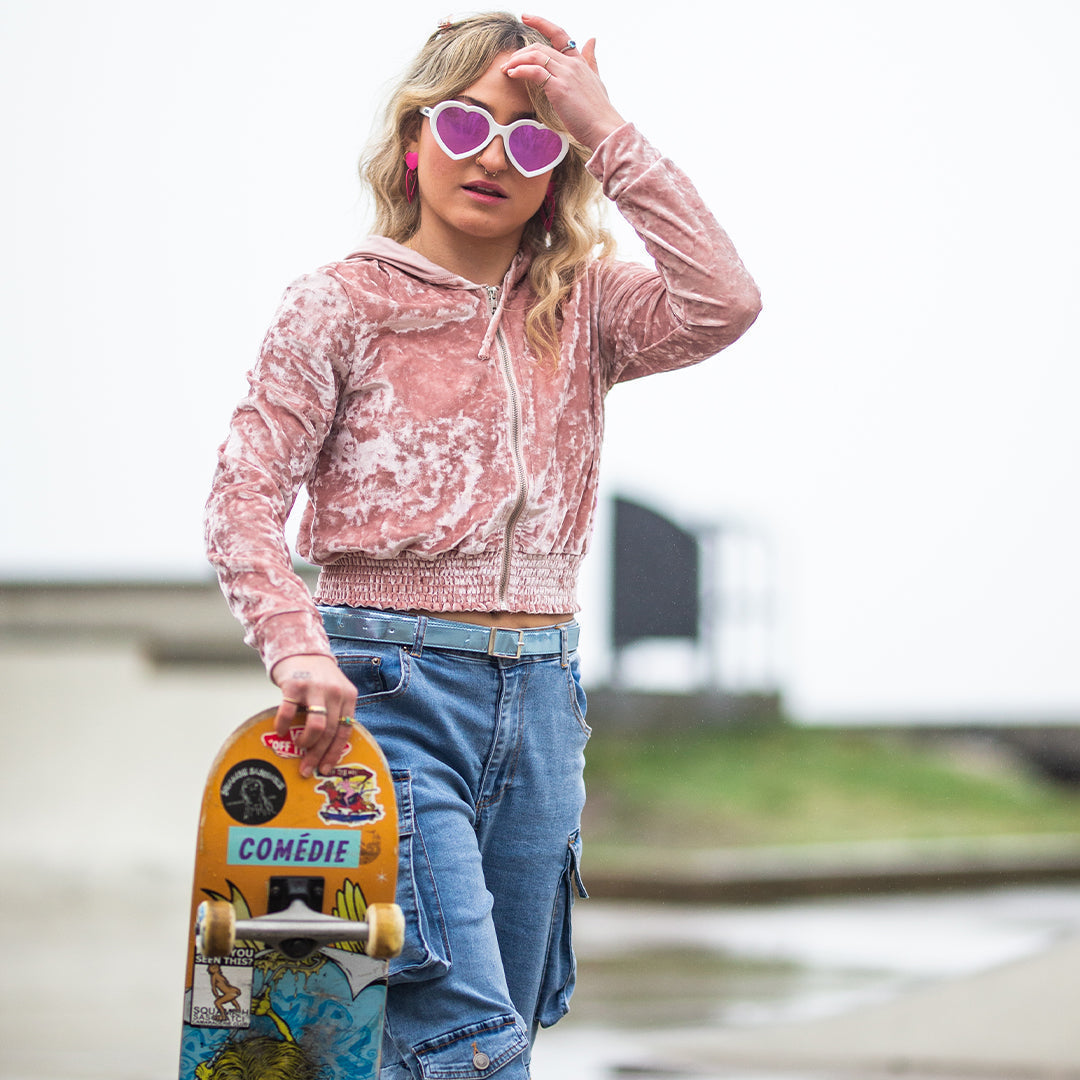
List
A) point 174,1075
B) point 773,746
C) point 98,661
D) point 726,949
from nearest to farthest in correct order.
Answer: point 174,1075 → point 726,949 → point 98,661 → point 773,746

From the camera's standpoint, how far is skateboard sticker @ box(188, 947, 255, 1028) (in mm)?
1794

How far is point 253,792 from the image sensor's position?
180 centimetres

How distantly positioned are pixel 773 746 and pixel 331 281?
14.9 meters

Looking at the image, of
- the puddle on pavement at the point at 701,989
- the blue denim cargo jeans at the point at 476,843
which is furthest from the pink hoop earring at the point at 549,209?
the puddle on pavement at the point at 701,989

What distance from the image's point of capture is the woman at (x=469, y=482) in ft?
6.14

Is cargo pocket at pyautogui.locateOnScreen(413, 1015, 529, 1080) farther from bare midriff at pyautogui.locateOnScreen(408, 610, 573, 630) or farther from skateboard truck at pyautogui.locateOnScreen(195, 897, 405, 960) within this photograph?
bare midriff at pyautogui.locateOnScreen(408, 610, 573, 630)

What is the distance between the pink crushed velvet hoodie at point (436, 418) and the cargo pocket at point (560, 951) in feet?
1.20

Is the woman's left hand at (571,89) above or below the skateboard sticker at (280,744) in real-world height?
above

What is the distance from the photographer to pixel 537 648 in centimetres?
203

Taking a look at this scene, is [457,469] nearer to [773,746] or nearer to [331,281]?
[331,281]

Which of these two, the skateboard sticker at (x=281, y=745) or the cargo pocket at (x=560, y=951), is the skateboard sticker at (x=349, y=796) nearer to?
the skateboard sticker at (x=281, y=745)

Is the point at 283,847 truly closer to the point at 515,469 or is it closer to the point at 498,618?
the point at 498,618

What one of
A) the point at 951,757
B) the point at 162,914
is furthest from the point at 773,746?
the point at 162,914

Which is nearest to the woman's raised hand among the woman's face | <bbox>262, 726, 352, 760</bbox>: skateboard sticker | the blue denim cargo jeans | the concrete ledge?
<bbox>262, 726, 352, 760</bbox>: skateboard sticker
